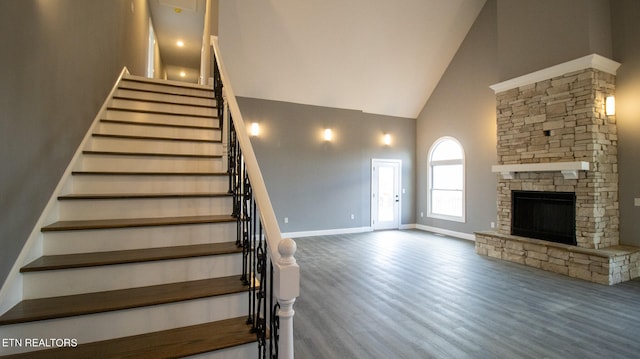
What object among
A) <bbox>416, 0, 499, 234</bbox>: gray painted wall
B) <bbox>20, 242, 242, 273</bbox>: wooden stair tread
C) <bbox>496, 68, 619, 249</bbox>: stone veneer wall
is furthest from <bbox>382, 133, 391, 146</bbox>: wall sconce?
<bbox>20, 242, 242, 273</bbox>: wooden stair tread

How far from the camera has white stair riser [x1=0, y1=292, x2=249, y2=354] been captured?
1.48 meters

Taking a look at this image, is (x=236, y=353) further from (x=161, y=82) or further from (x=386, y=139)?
(x=386, y=139)

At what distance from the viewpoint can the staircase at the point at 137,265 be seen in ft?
5.01

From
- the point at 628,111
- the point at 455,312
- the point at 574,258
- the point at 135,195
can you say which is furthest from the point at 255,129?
the point at 628,111

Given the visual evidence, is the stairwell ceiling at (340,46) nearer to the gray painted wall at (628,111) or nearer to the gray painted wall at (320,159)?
the gray painted wall at (320,159)

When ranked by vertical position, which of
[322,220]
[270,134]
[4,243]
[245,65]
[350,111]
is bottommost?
[322,220]

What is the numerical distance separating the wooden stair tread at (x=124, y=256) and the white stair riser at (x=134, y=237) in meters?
0.05

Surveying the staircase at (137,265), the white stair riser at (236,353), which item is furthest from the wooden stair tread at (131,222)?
the white stair riser at (236,353)

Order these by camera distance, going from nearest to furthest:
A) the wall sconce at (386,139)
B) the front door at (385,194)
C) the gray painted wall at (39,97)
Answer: the gray painted wall at (39,97), the front door at (385,194), the wall sconce at (386,139)

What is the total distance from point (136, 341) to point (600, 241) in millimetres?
6065

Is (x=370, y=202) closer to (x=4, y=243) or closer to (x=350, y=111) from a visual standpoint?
(x=350, y=111)

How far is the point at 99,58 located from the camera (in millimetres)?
3291

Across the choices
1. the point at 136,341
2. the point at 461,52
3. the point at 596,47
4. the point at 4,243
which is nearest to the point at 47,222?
the point at 4,243

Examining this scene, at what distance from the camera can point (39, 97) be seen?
77.1 inches
